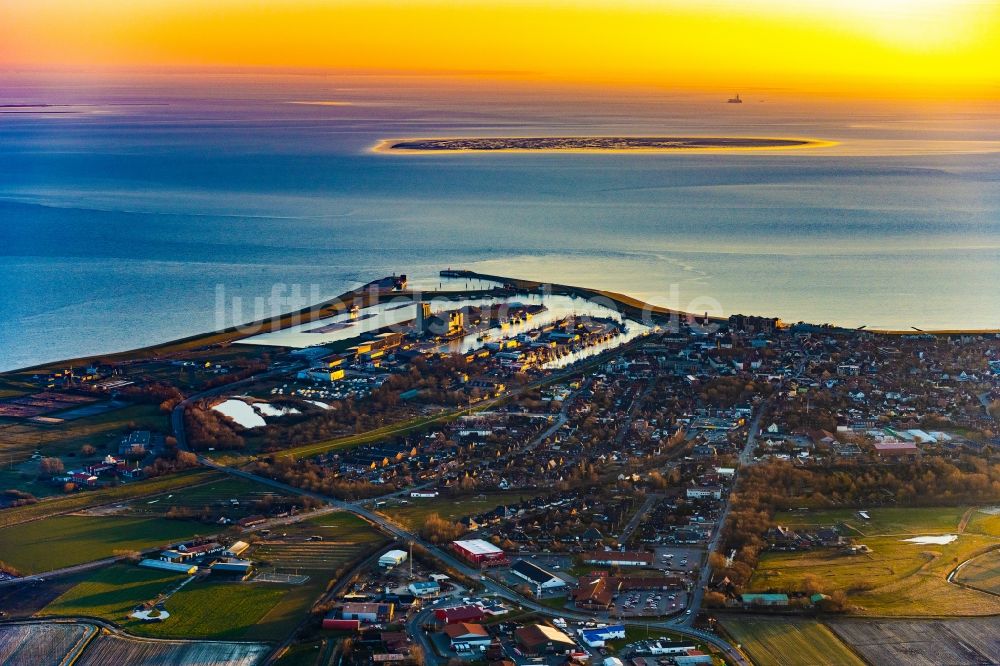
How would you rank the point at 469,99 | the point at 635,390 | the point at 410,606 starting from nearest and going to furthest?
the point at 410,606 < the point at 635,390 < the point at 469,99

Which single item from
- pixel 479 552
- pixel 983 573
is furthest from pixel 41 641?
pixel 983 573

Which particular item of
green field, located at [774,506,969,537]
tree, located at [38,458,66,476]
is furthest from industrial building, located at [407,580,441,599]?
A: tree, located at [38,458,66,476]

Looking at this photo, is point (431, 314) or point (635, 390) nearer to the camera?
point (635, 390)

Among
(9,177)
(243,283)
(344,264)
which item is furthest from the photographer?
(9,177)

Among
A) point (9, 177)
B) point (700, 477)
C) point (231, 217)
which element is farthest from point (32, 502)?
point (9, 177)

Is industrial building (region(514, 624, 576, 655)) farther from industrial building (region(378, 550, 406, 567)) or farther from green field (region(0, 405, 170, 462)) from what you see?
green field (region(0, 405, 170, 462))

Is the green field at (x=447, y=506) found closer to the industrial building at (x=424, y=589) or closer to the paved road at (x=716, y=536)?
the industrial building at (x=424, y=589)

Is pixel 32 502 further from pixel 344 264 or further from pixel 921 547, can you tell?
pixel 344 264
